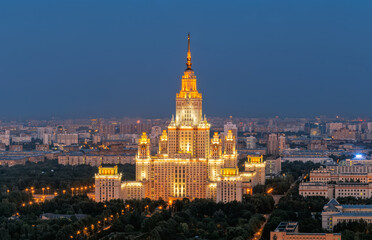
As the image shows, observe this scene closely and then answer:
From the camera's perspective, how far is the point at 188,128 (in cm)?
4738

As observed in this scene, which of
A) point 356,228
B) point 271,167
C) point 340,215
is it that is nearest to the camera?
point 356,228

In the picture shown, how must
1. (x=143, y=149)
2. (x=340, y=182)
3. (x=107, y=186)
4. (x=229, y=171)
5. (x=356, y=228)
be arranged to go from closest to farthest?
(x=356, y=228) < (x=107, y=186) < (x=229, y=171) < (x=143, y=149) < (x=340, y=182)

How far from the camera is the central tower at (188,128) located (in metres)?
47.2

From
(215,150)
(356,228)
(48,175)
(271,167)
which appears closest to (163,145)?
(215,150)

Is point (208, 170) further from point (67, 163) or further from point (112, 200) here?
point (67, 163)

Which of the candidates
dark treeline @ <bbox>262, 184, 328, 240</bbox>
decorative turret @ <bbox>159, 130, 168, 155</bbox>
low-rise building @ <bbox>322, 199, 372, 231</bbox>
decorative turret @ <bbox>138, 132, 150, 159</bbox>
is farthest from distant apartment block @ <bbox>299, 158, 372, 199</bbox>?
decorative turret @ <bbox>138, 132, 150, 159</bbox>

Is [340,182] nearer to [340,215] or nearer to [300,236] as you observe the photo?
[340,215]

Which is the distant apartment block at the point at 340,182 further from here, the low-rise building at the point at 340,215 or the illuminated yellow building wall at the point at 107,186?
the illuminated yellow building wall at the point at 107,186

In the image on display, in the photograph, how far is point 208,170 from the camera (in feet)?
154

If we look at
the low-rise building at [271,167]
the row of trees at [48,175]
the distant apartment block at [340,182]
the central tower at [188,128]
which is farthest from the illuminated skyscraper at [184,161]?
the low-rise building at [271,167]

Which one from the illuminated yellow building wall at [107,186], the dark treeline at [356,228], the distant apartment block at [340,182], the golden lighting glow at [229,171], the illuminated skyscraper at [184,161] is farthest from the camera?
the distant apartment block at [340,182]

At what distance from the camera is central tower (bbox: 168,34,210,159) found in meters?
47.2

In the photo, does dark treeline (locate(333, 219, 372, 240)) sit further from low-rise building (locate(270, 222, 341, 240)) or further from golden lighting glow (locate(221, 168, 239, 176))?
golden lighting glow (locate(221, 168, 239, 176))

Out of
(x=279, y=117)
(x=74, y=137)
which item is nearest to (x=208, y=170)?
(x=74, y=137)
